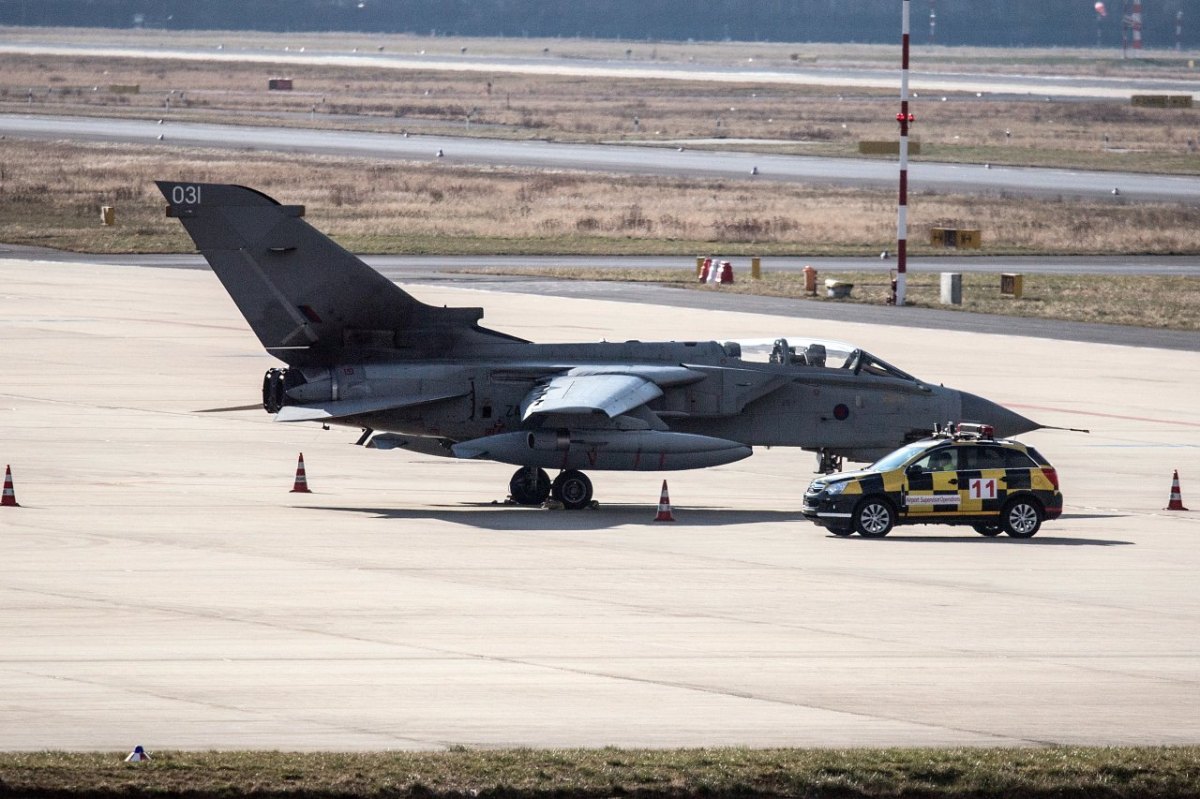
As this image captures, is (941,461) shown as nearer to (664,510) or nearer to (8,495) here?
(664,510)

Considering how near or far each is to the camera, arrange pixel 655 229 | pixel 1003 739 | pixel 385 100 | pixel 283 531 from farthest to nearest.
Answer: pixel 385 100 → pixel 655 229 → pixel 283 531 → pixel 1003 739

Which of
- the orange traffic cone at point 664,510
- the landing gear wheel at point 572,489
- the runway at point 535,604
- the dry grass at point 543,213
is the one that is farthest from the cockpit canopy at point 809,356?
the dry grass at point 543,213

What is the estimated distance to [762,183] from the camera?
9369 cm

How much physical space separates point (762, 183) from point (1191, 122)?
5692 centimetres

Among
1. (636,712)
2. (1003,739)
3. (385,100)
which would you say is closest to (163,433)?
(636,712)

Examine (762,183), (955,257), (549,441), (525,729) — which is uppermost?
(762,183)

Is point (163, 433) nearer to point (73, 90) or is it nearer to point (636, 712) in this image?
point (636, 712)

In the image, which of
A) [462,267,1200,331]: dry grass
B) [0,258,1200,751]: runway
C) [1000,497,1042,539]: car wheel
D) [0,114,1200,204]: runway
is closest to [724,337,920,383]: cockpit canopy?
[0,258,1200,751]: runway

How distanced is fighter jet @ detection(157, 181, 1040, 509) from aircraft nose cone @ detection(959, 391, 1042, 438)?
0.03 metres

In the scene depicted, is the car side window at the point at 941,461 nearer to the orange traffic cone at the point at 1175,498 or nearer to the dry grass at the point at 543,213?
the orange traffic cone at the point at 1175,498

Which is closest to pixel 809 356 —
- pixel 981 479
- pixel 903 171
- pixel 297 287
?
pixel 981 479

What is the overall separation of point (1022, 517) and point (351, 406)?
10.1 meters

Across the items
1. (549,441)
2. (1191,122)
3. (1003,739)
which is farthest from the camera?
(1191,122)

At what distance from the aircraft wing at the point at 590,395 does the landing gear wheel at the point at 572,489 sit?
1.20 meters
